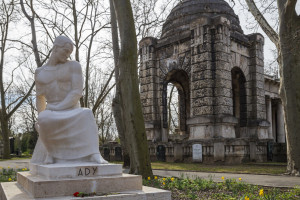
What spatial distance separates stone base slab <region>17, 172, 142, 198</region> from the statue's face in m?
2.12

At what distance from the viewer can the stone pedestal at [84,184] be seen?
4637 mm

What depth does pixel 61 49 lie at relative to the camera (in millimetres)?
6016

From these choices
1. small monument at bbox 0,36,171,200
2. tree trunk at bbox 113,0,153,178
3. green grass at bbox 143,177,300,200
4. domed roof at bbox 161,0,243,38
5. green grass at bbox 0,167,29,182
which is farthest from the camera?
domed roof at bbox 161,0,243,38

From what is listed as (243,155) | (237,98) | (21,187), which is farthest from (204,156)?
(21,187)

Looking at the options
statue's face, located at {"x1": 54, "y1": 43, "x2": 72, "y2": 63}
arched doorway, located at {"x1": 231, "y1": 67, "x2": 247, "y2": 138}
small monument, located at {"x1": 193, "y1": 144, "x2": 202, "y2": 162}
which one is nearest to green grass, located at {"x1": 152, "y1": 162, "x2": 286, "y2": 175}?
small monument, located at {"x1": 193, "y1": 144, "x2": 202, "y2": 162}

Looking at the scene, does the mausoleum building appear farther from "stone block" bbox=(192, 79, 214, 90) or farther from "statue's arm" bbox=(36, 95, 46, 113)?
"statue's arm" bbox=(36, 95, 46, 113)

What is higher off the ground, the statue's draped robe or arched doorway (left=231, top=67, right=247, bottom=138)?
arched doorway (left=231, top=67, right=247, bottom=138)

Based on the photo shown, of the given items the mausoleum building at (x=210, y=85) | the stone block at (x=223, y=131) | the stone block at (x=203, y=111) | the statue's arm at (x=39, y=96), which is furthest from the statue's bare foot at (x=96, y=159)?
the stone block at (x=203, y=111)

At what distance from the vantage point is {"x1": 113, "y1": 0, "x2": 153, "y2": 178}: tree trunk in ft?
30.4

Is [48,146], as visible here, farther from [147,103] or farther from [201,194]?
[147,103]

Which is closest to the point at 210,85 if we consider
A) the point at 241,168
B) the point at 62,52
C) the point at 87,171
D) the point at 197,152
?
the point at 197,152

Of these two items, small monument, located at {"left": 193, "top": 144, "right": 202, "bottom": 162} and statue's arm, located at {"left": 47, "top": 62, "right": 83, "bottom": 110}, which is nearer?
statue's arm, located at {"left": 47, "top": 62, "right": 83, "bottom": 110}

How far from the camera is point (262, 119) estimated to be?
64.6 ft

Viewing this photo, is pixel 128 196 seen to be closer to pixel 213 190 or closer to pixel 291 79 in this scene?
pixel 213 190
